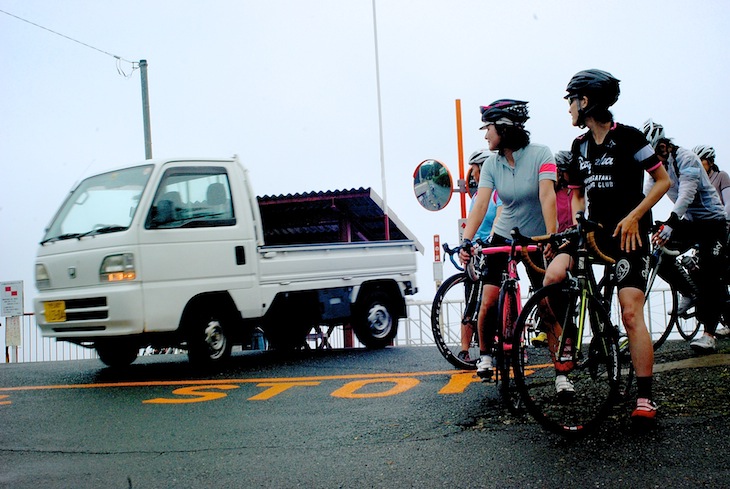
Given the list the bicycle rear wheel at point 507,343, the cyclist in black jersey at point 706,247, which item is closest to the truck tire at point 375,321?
the cyclist in black jersey at point 706,247

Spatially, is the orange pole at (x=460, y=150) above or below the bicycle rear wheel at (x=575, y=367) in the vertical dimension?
above

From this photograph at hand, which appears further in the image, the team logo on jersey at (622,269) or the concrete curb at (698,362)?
the concrete curb at (698,362)

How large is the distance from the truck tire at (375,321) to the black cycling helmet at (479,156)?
3.38 metres

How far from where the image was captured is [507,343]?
5.00 metres

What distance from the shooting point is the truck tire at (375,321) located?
10438mm

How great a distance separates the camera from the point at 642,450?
3953 millimetres

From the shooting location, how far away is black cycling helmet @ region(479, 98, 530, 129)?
5766 mm

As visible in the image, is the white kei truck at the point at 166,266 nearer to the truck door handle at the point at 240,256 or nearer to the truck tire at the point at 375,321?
the truck door handle at the point at 240,256

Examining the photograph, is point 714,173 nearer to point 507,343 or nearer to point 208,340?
point 507,343

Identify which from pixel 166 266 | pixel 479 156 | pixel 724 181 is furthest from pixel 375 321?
pixel 724 181

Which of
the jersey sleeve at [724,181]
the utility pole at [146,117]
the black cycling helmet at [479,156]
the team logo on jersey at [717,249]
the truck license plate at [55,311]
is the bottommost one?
the truck license plate at [55,311]

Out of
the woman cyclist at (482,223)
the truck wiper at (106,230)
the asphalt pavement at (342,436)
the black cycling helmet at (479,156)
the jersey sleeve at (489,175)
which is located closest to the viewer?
the asphalt pavement at (342,436)

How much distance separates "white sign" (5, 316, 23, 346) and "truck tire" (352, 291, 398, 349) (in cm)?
1085

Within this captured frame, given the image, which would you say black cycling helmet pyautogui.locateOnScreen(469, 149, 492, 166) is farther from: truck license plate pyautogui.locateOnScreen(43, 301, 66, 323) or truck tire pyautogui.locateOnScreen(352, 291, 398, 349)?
truck license plate pyautogui.locateOnScreen(43, 301, 66, 323)
